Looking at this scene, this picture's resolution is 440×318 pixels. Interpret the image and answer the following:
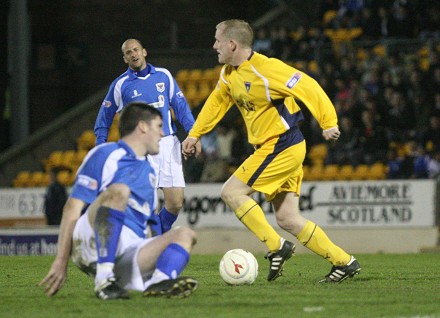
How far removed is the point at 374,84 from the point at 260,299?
12.6m

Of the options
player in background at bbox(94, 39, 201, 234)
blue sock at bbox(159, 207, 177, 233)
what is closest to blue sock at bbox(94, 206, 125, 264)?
player in background at bbox(94, 39, 201, 234)

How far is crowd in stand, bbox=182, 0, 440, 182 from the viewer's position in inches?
713

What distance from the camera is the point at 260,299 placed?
7129mm

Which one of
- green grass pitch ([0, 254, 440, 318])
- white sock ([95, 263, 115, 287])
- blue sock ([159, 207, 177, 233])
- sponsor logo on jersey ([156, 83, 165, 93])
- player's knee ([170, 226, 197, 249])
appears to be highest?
sponsor logo on jersey ([156, 83, 165, 93])

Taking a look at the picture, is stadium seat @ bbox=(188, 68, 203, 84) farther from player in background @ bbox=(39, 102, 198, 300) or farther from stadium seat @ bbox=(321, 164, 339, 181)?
player in background @ bbox=(39, 102, 198, 300)

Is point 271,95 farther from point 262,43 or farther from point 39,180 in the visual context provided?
point 262,43

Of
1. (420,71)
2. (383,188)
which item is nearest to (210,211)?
(383,188)

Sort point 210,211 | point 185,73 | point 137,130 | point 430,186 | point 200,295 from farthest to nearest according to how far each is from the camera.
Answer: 1. point 185,73
2. point 210,211
3. point 430,186
4. point 200,295
5. point 137,130

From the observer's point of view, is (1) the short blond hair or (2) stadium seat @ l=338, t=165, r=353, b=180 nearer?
(1) the short blond hair

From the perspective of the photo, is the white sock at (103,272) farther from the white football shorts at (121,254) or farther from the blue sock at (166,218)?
the blue sock at (166,218)

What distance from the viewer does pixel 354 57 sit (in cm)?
2045

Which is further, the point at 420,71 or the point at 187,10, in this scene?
the point at 187,10

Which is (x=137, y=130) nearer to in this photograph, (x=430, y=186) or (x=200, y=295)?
(x=200, y=295)

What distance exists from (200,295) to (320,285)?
54.8 inches
